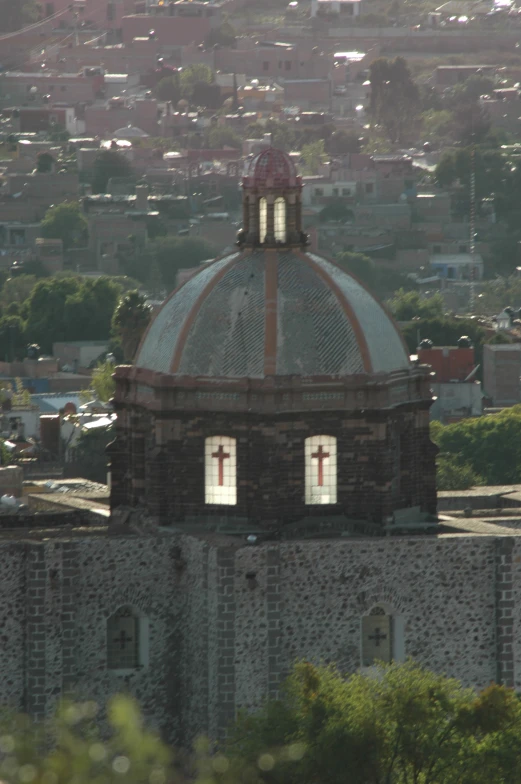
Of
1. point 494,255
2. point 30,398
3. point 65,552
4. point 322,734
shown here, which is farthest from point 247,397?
point 494,255

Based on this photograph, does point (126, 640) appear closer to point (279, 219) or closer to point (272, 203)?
point (279, 219)

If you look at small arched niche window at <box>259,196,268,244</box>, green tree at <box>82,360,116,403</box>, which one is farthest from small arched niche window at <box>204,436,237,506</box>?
green tree at <box>82,360,116,403</box>

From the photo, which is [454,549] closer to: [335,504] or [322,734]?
[335,504]

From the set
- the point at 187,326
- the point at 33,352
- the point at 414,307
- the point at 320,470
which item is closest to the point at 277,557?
the point at 320,470

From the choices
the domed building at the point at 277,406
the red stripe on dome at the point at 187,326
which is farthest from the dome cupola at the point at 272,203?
the red stripe on dome at the point at 187,326

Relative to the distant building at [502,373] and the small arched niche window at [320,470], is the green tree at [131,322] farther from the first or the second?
the small arched niche window at [320,470]

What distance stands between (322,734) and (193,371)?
9.54 metres

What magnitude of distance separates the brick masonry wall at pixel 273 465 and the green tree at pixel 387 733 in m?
5.50

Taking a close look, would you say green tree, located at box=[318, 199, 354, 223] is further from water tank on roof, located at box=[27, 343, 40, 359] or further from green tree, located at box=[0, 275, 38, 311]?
water tank on roof, located at box=[27, 343, 40, 359]

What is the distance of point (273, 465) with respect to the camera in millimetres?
55312

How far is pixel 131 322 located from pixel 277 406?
6779cm

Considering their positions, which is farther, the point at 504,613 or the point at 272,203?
the point at 272,203

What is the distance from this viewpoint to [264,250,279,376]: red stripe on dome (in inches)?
2199

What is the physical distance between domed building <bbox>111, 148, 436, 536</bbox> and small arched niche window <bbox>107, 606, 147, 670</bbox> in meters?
2.18
